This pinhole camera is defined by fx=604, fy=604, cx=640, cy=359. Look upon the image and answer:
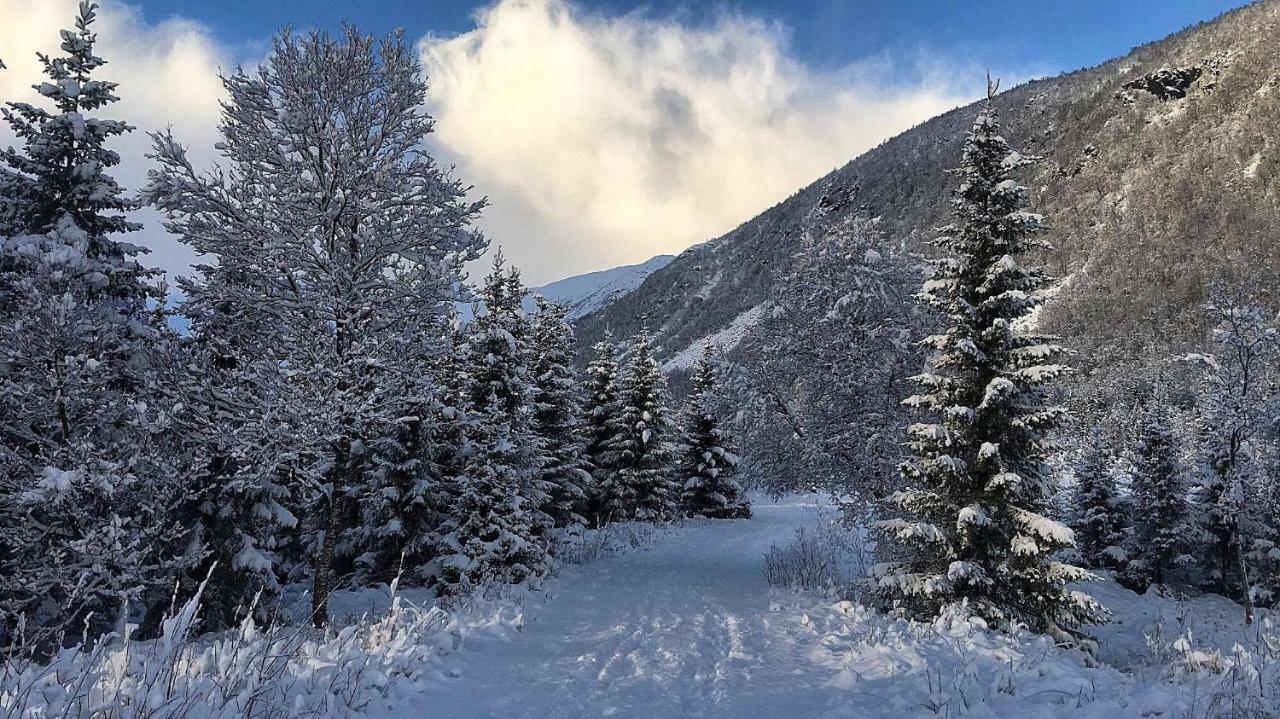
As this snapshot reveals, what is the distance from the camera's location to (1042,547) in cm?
939

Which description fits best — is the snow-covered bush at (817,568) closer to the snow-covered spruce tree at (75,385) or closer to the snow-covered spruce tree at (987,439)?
the snow-covered spruce tree at (987,439)

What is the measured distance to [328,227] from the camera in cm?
920

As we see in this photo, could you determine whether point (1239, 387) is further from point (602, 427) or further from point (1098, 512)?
point (602, 427)

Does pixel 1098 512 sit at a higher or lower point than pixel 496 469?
lower

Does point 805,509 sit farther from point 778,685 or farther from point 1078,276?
point 1078,276

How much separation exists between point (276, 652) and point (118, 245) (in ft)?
35.0

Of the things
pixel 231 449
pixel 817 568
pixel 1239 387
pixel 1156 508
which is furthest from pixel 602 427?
pixel 1156 508

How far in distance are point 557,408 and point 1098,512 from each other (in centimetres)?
2534

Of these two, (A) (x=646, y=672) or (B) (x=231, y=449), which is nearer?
(A) (x=646, y=672)

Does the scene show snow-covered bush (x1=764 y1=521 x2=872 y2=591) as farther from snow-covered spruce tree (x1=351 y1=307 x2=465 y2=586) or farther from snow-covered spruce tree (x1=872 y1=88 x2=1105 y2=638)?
snow-covered spruce tree (x1=351 y1=307 x2=465 y2=586)

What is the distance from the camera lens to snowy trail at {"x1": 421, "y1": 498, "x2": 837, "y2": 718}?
570 centimetres

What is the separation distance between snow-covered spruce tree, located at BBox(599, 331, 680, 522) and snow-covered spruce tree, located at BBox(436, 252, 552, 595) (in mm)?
10939

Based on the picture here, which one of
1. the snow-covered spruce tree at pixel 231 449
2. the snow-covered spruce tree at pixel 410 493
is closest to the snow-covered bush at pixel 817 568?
the snow-covered spruce tree at pixel 410 493

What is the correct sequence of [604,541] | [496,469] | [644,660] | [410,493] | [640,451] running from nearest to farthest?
[644,660] → [496,469] → [410,493] → [604,541] → [640,451]
